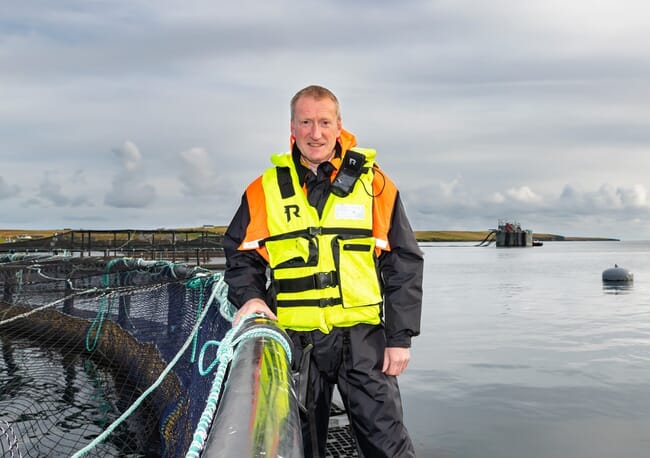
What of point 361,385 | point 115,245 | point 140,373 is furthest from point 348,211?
point 115,245

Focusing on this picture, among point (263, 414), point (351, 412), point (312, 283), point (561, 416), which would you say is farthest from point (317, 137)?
point (561, 416)

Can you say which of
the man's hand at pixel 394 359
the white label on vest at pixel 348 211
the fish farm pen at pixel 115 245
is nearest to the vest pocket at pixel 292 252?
the white label on vest at pixel 348 211

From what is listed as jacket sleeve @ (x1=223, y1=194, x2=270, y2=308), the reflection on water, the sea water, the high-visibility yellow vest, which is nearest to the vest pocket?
the high-visibility yellow vest

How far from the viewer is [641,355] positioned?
16422mm

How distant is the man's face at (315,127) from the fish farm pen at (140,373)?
1082mm

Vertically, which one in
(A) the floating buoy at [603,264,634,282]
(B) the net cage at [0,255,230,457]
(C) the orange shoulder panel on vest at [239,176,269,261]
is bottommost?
(A) the floating buoy at [603,264,634,282]

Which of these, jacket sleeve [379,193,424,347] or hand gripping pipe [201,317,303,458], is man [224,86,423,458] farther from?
hand gripping pipe [201,317,303,458]

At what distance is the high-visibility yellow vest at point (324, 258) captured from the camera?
320 cm

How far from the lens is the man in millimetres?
3201

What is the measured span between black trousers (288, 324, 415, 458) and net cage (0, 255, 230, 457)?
2.12 feet

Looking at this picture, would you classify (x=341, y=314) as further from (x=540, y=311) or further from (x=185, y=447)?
(x=540, y=311)

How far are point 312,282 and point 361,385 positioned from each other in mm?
664

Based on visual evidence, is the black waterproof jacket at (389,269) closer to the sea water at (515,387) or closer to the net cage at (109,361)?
the net cage at (109,361)

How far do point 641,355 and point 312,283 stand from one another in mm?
16620
